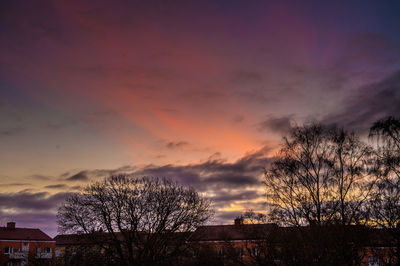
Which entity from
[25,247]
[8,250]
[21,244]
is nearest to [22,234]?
[21,244]

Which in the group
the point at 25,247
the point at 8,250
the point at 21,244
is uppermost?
the point at 21,244

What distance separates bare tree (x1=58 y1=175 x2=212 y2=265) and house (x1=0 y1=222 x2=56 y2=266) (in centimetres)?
3771

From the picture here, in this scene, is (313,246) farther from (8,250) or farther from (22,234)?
(22,234)

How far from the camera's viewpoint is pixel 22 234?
88812mm

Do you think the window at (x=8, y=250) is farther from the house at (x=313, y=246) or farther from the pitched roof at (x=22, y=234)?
the house at (x=313, y=246)

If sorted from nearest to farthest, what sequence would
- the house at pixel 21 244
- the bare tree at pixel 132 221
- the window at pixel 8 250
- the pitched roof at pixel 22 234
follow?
1. the bare tree at pixel 132 221
2. the house at pixel 21 244
3. the window at pixel 8 250
4. the pitched roof at pixel 22 234

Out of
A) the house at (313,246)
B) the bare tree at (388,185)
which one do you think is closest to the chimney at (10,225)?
the house at (313,246)

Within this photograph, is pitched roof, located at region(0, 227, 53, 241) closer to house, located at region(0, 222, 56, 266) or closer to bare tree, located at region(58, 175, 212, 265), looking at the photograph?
house, located at region(0, 222, 56, 266)

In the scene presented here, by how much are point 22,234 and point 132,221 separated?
176 feet

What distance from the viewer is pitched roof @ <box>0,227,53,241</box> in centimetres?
8544

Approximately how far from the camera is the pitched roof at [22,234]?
3364 inches

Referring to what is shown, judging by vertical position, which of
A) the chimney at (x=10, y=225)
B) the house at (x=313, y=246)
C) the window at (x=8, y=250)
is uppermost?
the chimney at (x=10, y=225)

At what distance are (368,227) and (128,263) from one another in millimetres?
27071

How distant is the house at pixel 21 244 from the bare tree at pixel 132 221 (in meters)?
37.7
